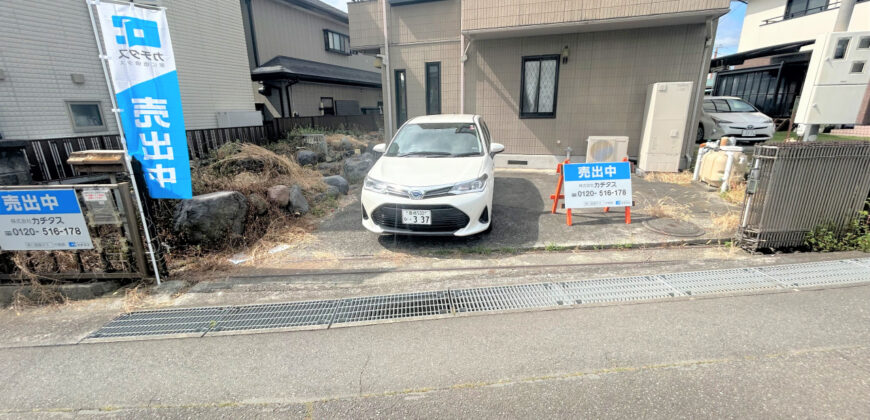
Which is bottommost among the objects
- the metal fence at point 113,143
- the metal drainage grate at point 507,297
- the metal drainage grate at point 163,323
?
the metal drainage grate at point 163,323

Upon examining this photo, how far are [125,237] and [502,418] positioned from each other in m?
4.04

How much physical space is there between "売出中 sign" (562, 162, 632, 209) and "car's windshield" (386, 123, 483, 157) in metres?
1.44

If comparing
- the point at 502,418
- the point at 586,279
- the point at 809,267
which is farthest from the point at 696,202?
the point at 502,418

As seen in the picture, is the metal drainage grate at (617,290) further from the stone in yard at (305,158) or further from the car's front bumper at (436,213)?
the stone in yard at (305,158)

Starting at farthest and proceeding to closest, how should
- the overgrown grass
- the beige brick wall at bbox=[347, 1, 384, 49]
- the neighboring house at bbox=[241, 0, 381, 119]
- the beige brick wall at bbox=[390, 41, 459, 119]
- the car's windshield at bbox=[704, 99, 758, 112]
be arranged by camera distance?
1. the neighboring house at bbox=[241, 0, 381, 119]
2. the car's windshield at bbox=[704, 99, 758, 112]
3. the beige brick wall at bbox=[347, 1, 384, 49]
4. the beige brick wall at bbox=[390, 41, 459, 119]
5. the overgrown grass

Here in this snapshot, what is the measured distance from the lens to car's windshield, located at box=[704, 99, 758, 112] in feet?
37.2

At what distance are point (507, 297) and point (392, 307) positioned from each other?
108 centimetres

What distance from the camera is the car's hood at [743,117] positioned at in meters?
10.5

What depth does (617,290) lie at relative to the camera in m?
3.39

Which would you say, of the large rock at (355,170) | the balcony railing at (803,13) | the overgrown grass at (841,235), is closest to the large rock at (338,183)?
the large rock at (355,170)

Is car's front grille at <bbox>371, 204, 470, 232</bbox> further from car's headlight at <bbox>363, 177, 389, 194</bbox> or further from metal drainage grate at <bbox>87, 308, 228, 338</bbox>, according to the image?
metal drainage grate at <bbox>87, 308, 228, 338</bbox>

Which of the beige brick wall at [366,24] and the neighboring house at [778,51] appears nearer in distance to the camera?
the beige brick wall at [366,24]

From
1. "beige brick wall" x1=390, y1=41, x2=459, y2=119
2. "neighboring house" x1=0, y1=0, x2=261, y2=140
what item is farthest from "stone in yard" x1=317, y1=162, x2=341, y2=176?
"neighboring house" x1=0, y1=0, x2=261, y2=140

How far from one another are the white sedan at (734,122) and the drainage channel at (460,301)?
8766 mm
